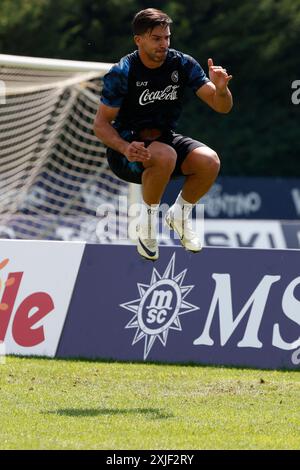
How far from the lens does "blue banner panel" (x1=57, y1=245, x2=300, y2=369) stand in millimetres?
10828

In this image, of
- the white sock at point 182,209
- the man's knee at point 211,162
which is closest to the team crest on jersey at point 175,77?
the man's knee at point 211,162

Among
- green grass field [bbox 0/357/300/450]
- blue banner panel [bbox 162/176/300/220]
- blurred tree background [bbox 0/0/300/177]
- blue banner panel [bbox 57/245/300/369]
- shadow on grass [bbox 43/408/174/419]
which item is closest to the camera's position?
green grass field [bbox 0/357/300/450]

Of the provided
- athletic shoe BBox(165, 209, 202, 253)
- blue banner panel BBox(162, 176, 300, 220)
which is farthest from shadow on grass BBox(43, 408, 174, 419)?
blue banner panel BBox(162, 176, 300, 220)

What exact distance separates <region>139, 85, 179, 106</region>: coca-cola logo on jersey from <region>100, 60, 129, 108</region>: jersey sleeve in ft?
0.63

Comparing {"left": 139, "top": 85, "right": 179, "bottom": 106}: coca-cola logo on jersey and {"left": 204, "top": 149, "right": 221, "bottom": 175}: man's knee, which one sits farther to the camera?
{"left": 204, "top": 149, "right": 221, "bottom": 175}: man's knee

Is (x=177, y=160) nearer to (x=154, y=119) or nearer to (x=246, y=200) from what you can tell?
(x=154, y=119)

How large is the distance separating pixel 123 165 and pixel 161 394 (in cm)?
195

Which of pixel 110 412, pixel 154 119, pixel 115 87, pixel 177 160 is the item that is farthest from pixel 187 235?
pixel 110 412

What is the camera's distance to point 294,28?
36969mm

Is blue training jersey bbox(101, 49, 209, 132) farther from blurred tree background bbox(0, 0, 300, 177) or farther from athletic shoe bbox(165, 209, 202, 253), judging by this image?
blurred tree background bbox(0, 0, 300, 177)

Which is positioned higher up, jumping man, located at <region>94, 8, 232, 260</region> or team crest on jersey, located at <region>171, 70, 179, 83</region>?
team crest on jersey, located at <region>171, 70, 179, 83</region>

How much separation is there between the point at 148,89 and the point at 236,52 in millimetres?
28336

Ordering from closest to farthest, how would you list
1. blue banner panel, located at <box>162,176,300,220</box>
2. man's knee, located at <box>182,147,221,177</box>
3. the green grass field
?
the green grass field → man's knee, located at <box>182,147,221,177</box> → blue banner panel, located at <box>162,176,300,220</box>

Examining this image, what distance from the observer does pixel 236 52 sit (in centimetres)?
3684
